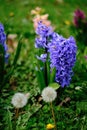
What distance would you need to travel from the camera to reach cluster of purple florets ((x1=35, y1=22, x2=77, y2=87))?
9.80 feet

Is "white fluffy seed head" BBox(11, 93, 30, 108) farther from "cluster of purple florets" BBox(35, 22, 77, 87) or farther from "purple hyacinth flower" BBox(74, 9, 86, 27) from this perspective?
"purple hyacinth flower" BBox(74, 9, 86, 27)

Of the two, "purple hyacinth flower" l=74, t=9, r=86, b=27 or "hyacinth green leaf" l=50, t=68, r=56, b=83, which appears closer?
"hyacinth green leaf" l=50, t=68, r=56, b=83

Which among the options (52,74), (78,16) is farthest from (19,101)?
(78,16)

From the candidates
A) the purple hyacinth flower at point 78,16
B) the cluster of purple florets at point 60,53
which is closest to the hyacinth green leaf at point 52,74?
the cluster of purple florets at point 60,53

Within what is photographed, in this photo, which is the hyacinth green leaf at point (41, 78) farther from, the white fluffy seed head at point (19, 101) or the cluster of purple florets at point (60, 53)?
the white fluffy seed head at point (19, 101)

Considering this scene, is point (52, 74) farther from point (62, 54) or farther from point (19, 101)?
point (19, 101)

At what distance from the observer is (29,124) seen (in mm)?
2988

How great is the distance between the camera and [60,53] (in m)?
2.99

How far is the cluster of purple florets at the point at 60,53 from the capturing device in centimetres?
299

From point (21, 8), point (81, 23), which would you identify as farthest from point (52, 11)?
point (81, 23)

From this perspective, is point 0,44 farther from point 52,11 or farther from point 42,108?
point 52,11

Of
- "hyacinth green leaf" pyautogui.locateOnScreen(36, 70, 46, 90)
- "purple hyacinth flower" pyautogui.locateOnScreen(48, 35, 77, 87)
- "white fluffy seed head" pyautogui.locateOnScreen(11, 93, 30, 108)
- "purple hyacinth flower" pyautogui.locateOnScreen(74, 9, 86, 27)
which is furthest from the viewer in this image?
"purple hyacinth flower" pyautogui.locateOnScreen(74, 9, 86, 27)

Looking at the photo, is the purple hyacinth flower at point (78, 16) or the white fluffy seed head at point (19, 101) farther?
the purple hyacinth flower at point (78, 16)

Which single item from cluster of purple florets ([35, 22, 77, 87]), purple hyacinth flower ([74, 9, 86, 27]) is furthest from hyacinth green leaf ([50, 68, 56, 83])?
purple hyacinth flower ([74, 9, 86, 27])
